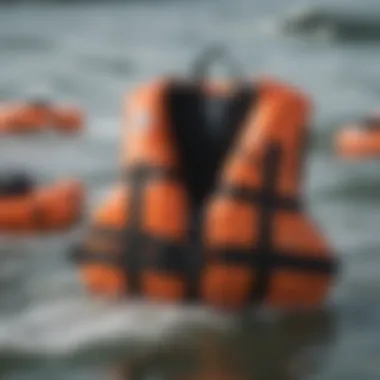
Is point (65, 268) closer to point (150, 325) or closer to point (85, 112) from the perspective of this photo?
point (150, 325)

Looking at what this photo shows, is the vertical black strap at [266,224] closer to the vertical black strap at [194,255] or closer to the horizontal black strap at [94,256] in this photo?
the vertical black strap at [194,255]

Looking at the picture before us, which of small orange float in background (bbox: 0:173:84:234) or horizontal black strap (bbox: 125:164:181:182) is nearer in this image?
horizontal black strap (bbox: 125:164:181:182)

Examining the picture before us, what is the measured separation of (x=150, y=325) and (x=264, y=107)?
4.39 ft

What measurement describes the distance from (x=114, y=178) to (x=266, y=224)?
4546 mm

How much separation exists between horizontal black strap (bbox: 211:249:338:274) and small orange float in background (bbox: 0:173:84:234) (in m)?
2.23

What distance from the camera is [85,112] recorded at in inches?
681

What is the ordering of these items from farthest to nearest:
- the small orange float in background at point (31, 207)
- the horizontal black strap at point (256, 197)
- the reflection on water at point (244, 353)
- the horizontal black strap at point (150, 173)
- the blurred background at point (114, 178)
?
the small orange float in background at point (31, 207)
the horizontal black strap at point (150, 173)
the horizontal black strap at point (256, 197)
the blurred background at point (114, 178)
the reflection on water at point (244, 353)

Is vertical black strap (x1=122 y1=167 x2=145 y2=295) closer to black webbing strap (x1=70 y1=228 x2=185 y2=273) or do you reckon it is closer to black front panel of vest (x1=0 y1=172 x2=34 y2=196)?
black webbing strap (x1=70 y1=228 x2=185 y2=273)

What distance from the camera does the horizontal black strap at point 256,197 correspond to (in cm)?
914

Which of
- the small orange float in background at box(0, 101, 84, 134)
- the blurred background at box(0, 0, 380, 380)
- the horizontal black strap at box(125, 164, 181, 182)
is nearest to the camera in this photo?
the blurred background at box(0, 0, 380, 380)

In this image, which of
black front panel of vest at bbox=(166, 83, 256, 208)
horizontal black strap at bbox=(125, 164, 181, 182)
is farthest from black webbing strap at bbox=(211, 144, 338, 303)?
black front panel of vest at bbox=(166, 83, 256, 208)

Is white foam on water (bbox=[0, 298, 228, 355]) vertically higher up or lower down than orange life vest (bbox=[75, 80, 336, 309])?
lower down

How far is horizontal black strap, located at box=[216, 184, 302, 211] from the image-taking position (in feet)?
30.0

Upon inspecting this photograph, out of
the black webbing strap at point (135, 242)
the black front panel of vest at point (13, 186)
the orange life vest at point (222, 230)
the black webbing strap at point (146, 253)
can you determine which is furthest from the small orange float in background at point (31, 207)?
the black webbing strap at point (135, 242)
